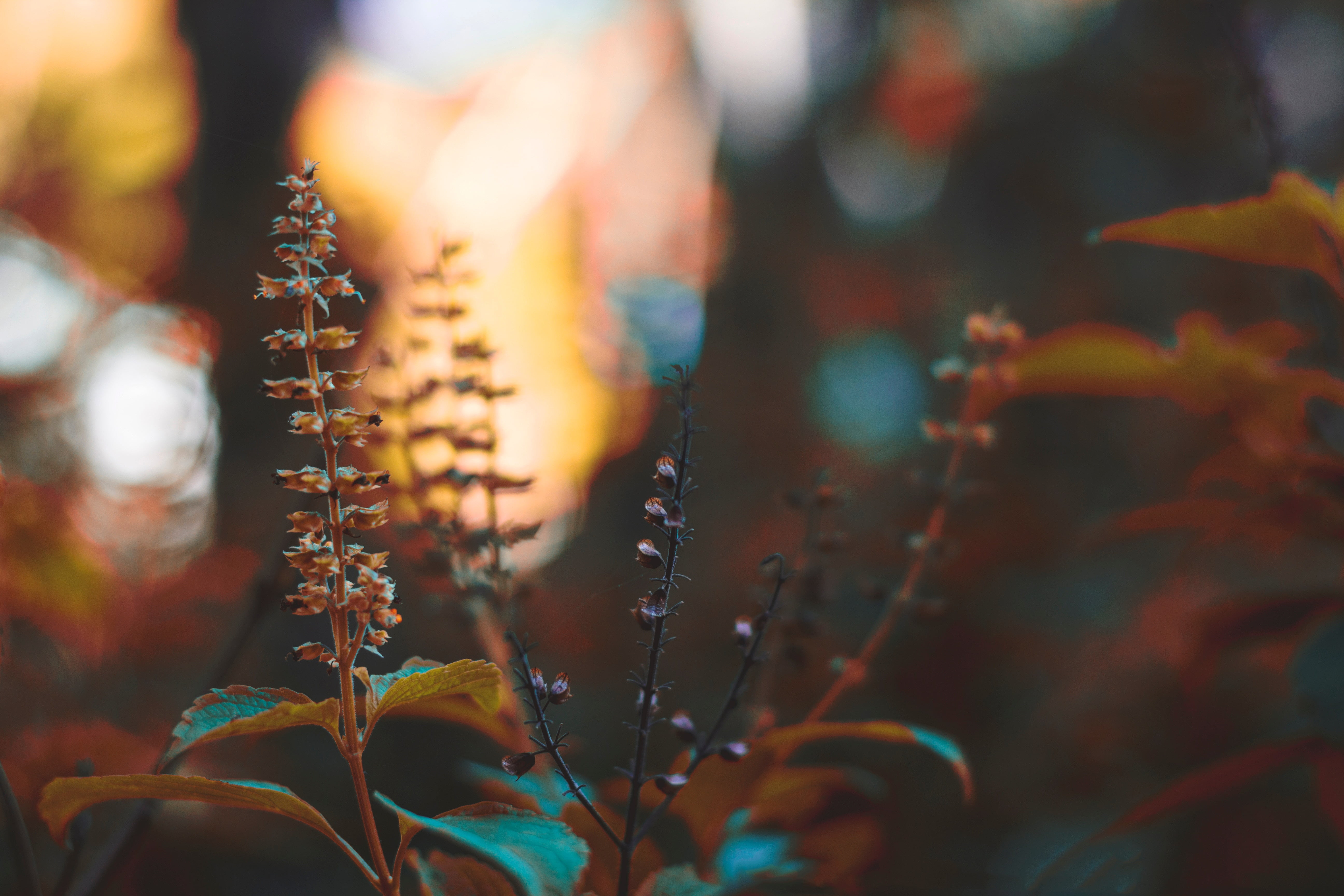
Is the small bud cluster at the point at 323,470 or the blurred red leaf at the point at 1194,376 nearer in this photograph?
the small bud cluster at the point at 323,470

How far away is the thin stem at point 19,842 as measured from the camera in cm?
25

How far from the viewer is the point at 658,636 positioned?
0.79ft

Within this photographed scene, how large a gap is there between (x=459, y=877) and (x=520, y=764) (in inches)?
3.8

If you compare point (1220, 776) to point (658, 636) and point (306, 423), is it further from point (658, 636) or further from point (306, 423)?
point (306, 423)

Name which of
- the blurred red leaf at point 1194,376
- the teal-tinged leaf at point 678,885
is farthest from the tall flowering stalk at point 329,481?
the blurred red leaf at point 1194,376

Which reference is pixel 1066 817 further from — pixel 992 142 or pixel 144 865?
pixel 992 142

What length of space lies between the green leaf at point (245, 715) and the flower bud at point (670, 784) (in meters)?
0.10

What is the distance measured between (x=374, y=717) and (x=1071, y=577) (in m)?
1.38

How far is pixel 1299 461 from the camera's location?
0.49 m

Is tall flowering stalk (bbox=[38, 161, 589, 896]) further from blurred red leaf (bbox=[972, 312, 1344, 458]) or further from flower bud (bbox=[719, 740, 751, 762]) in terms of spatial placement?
blurred red leaf (bbox=[972, 312, 1344, 458])

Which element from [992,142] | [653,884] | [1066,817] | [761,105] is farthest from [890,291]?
[653,884]

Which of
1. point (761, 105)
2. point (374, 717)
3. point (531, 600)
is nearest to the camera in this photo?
point (374, 717)

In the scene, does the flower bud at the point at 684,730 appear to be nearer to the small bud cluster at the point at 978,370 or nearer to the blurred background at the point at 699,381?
the blurred background at the point at 699,381

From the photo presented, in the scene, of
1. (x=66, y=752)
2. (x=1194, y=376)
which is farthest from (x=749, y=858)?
(x=66, y=752)
